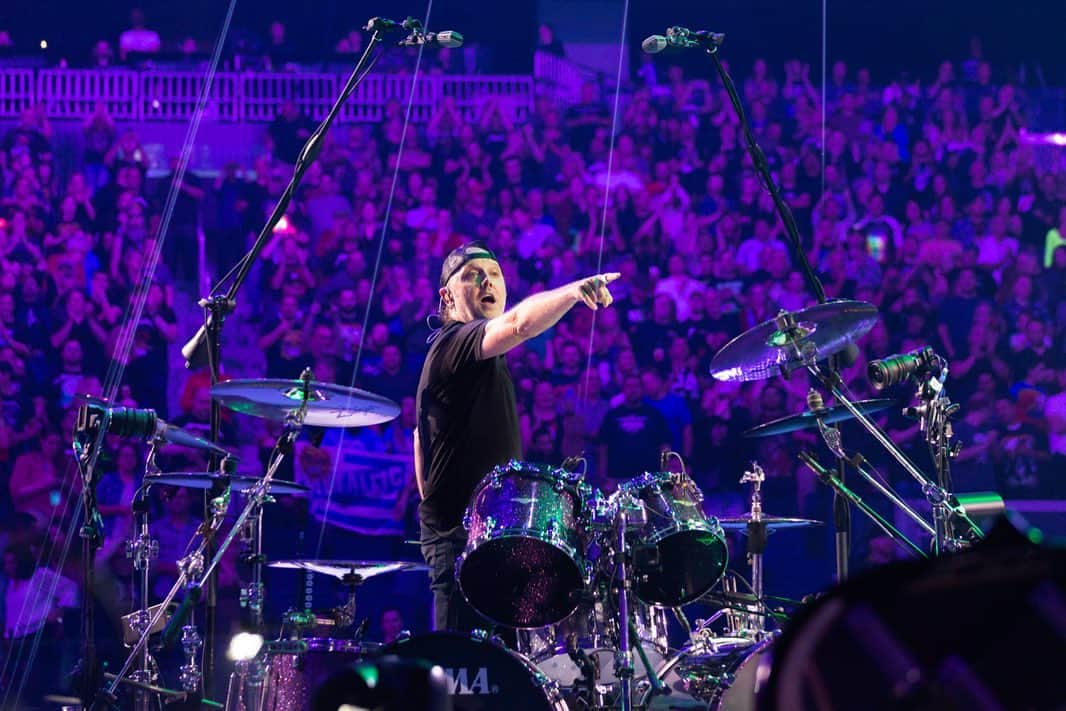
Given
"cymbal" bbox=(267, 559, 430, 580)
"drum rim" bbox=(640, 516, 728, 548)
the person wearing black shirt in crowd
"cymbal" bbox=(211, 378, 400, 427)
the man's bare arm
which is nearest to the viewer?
the man's bare arm

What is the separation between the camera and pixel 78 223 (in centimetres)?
680

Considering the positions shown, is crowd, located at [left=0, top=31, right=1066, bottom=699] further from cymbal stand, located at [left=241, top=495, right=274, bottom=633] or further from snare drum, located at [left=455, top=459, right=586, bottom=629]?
snare drum, located at [left=455, top=459, right=586, bottom=629]

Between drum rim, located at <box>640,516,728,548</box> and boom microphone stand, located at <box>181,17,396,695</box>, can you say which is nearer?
drum rim, located at <box>640,516,728,548</box>

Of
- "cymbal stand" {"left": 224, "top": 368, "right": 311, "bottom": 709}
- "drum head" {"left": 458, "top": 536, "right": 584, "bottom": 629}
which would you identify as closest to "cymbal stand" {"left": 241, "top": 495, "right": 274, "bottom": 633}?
"cymbal stand" {"left": 224, "top": 368, "right": 311, "bottom": 709}

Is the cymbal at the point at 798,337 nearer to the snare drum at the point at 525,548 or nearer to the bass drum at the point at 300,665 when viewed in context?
the snare drum at the point at 525,548

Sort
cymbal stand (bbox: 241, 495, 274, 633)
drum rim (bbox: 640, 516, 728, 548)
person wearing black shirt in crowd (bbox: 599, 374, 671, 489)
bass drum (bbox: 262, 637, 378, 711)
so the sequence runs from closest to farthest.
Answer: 1. drum rim (bbox: 640, 516, 728, 548)
2. bass drum (bbox: 262, 637, 378, 711)
3. cymbal stand (bbox: 241, 495, 274, 633)
4. person wearing black shirt in crowd (bbox: 599, 374, 671, 489)

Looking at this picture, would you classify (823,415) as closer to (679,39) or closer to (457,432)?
(457,432)

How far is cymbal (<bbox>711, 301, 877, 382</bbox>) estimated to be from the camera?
3.39 meters

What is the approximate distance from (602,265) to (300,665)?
4.10m

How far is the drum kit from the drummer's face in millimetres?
480

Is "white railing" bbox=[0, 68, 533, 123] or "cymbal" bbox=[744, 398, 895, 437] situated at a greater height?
"white railing" bbox=[0, 68, 533, 123]

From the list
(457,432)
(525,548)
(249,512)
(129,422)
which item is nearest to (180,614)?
(249,512)

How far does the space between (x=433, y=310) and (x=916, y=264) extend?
117 inches

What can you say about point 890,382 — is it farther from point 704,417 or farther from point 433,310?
point 433,310
